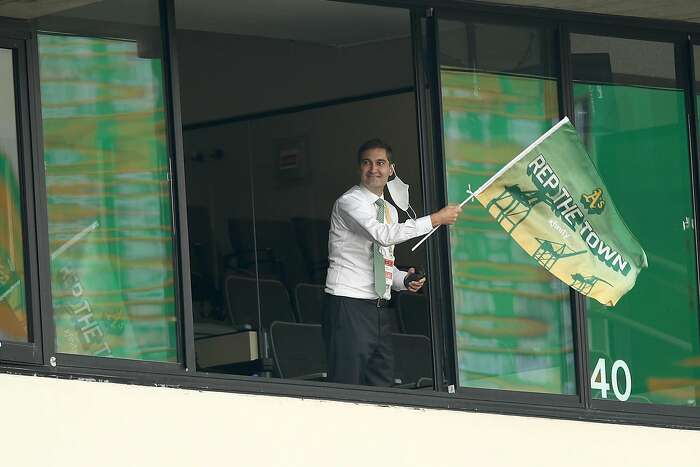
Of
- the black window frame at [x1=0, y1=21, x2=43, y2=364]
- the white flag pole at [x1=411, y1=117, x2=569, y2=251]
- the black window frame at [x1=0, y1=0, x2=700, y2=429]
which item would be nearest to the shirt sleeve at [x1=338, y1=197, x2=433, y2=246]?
the white flag pole at [x1=411, y1=117, x2=569, y2=251]

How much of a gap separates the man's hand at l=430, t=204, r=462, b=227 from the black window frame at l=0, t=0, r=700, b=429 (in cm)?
24

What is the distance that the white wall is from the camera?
6832mm

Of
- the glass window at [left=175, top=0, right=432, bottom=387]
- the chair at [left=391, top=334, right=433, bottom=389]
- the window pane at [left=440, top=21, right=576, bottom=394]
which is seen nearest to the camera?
the window pane at [left=440, top=21, right=576, bottom=394]

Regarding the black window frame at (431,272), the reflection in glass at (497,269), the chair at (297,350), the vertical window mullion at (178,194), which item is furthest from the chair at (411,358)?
the vertical window mullion at (178,194)

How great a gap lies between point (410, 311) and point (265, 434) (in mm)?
3421

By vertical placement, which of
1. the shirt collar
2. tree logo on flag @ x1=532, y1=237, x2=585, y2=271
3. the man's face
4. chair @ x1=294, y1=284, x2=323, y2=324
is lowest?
chair @ x1=294, y1=284, x2=323, y2=324

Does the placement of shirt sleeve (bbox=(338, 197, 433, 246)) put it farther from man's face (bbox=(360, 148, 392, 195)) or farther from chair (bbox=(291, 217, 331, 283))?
chair (bbox=(291, 217, 331, 283))

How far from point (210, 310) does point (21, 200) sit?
365 centimetres

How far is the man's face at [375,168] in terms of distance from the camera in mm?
7918

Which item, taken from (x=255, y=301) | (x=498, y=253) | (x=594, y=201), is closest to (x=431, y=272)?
(x=498, y=253)

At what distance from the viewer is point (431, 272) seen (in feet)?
26.3

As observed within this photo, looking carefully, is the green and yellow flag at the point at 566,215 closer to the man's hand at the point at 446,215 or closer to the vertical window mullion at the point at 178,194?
the man's hand at the point at 446,215

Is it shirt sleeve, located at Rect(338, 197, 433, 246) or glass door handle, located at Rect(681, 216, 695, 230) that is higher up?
shirt sleeve, located at Rect(338, 197, 433, 246)

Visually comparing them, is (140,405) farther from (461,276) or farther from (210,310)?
(210,310)
